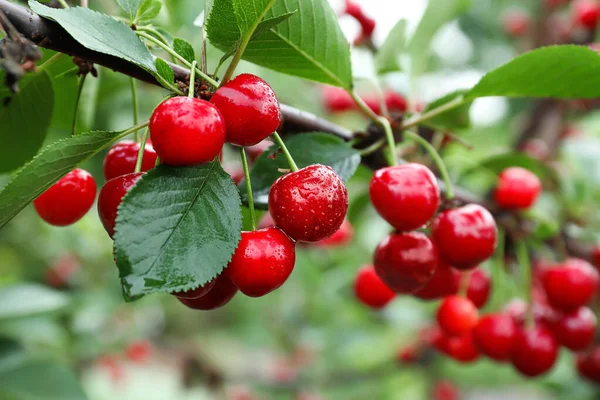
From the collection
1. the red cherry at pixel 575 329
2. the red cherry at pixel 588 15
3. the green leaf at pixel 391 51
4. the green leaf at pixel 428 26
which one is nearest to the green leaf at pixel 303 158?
the green leaf at pixel 391 51

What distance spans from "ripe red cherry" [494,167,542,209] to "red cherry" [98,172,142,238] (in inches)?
47.4

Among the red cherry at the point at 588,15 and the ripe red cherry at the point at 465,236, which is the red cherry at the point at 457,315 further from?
the red cherry at the point at 588,15

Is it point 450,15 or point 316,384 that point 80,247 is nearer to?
point 316,384

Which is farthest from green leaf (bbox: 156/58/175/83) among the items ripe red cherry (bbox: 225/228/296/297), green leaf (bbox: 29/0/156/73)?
ripe red cherry (bbox: 225/228/296/297)

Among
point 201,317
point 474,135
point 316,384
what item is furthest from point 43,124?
point 201,317

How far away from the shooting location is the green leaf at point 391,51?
1475 millimetres

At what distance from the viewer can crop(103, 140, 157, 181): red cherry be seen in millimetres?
923

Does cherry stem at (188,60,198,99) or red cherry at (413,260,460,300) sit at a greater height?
cherry stem at (188,60,198,99)

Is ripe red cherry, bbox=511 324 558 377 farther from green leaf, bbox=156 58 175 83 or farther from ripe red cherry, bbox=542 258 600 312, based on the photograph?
green leaf, bbox=156 58 175 83

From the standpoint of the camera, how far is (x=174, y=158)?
713 millimetres

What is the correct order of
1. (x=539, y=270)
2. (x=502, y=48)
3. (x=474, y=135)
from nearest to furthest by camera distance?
1. (x=539, y=270)
2. (x=474, y=135)
3. (x=502, y=48)

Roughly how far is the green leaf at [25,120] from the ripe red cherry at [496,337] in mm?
1328

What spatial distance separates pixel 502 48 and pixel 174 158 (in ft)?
13.6

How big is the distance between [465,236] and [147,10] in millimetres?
729
